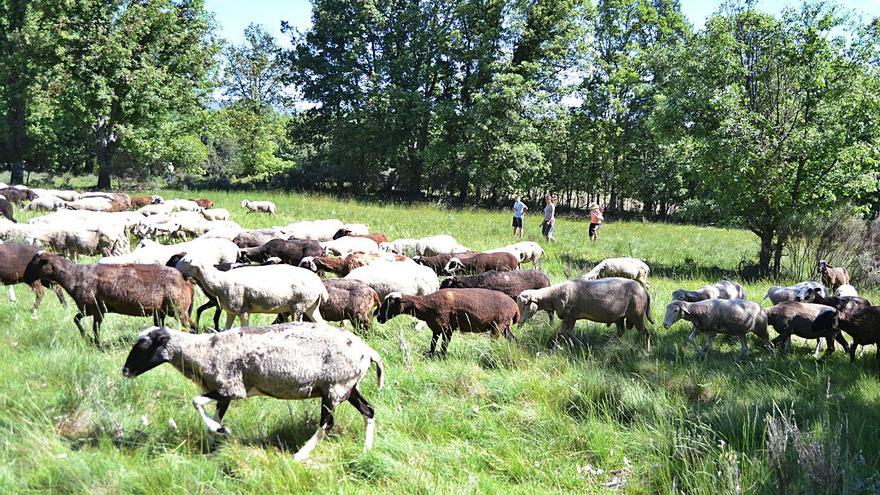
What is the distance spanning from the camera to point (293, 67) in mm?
44438

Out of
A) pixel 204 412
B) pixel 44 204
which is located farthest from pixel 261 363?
pixel 44 204

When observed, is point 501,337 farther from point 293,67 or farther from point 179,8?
point 293,67

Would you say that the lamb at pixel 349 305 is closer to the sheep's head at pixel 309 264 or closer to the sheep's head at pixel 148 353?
the sheep's head at pixel 309 264

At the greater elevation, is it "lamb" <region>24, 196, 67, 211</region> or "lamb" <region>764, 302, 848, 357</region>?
"lamb" <region>24, 196, 67, 211</region>

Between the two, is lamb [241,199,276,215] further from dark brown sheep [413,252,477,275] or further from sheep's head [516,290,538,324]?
sheep's head [516,290,538,324]

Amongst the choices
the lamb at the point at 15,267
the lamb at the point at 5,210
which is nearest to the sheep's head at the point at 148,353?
the lamb at the point at 15,267

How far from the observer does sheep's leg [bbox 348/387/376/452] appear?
17.0 feet

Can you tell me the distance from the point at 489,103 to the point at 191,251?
2864 centimetres

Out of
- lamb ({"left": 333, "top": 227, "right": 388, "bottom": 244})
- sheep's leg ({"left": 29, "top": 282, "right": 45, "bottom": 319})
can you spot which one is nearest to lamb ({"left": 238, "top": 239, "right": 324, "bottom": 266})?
lamb ({"left": 333, "top": 227, "right": 388, "bottom": 244})

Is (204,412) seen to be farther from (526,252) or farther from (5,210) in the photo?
(5,210)

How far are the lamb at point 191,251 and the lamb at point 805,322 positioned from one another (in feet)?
32.8

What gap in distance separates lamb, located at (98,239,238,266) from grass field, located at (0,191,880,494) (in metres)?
2.06

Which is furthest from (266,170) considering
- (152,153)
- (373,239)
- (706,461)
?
(706,461)

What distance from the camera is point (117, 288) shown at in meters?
7.54
